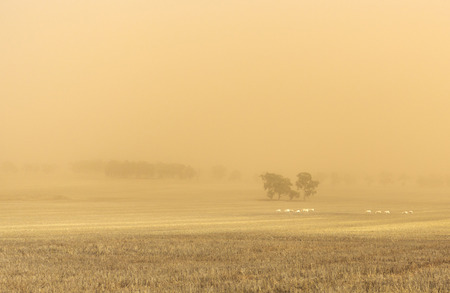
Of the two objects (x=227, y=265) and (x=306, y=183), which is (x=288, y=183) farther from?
(x=227, y=265)

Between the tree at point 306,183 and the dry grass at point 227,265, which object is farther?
the tree at point 306,183

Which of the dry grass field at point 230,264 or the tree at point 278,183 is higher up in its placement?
the tree at point 278,183

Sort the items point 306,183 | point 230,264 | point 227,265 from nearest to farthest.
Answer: point 227,265
point 230,264
point 306,183

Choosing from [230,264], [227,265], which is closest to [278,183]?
[230,264]

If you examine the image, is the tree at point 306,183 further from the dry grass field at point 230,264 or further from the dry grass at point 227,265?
the dry grass at point 227,265

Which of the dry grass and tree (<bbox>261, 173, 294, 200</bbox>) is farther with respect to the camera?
tree (<bbox>261, 173, 294, 200</bbox>)

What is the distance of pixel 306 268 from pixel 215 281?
428cm

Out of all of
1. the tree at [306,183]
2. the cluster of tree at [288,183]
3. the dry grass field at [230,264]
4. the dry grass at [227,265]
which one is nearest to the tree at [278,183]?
the cluster of tree at [288,183]

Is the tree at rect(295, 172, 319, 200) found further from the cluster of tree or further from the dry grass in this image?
the dry grass

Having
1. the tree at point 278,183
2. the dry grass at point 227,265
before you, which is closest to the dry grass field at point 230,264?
the dry grass at point 227,265

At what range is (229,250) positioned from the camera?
27.2m

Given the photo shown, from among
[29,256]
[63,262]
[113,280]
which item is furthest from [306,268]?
[29,256]

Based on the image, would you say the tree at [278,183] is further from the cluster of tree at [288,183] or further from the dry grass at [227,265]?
the dry grass at [227,265]

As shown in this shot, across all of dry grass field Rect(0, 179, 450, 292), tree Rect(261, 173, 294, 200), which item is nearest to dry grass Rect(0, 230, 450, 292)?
dry grass field Rect(0, 179, 450, 292)
